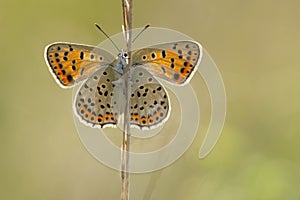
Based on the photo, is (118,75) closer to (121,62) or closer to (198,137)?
(121,62)

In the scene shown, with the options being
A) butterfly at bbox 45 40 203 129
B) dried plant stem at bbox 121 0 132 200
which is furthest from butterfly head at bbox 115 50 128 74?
dried plant stem at bbox 121 0 132 200

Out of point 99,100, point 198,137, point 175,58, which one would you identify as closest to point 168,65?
point 175,58

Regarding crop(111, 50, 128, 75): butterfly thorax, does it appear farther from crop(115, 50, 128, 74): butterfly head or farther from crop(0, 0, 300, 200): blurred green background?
crop(0, 0, 300, 200): blurred green background

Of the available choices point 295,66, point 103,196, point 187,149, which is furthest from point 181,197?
point 295,66

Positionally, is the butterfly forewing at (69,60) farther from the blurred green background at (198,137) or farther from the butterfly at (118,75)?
the blurred green background at (198,137)

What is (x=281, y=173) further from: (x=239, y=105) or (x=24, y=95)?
(x=24, y=95)
